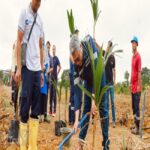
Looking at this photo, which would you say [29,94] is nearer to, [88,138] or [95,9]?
[95,9]

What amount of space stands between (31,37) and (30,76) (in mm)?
391

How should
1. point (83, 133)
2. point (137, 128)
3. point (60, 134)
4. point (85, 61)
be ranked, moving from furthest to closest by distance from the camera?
point (137, 128) < point (60, 134) < point (83, 133) < point (85, 61)

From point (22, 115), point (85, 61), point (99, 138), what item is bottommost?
point (99, 138)

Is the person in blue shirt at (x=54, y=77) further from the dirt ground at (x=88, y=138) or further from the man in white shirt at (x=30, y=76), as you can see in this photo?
the man in white shirt at (x=30, y=76)

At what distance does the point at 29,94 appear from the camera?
156 inches

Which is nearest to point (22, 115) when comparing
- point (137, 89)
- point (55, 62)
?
point (137, 89)

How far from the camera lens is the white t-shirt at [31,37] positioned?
398cm

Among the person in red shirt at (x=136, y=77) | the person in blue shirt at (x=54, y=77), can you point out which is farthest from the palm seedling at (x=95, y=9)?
the person in blue shirt at (x=54, y=77)

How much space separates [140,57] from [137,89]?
0.51 meters

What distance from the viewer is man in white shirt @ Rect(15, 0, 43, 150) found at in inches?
155

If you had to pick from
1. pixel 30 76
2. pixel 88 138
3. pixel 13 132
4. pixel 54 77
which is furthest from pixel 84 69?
pixel 54 77

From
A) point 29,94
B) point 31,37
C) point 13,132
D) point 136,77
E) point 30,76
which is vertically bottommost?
point 13,132

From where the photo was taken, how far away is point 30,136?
3.99 meters

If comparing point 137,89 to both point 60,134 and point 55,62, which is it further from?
point 55,62
